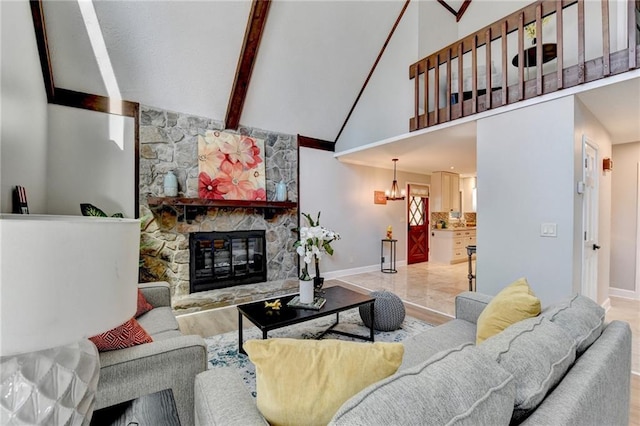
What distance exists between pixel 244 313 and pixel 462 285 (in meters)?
3.97

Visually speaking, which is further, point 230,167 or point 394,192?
point 394,192

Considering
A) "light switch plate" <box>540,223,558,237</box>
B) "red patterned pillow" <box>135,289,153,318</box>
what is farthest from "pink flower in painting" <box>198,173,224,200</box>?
"light switch plate" <box>540,223,558,237</box>

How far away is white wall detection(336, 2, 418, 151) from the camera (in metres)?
4.30

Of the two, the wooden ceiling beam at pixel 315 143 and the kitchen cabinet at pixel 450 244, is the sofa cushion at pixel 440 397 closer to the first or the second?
the wooden ceiling beam at pixel 315 143

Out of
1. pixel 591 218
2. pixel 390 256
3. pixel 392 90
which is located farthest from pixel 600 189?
pixel 390 256

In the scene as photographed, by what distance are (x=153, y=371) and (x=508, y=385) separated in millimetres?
1402

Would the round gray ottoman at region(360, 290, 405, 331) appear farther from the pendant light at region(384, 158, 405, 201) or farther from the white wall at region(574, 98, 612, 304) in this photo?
the pendant light at region(384, 158, 405, 201)

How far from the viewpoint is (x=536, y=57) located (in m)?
2.89

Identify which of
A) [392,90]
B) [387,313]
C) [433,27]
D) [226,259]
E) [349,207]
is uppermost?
[433,27]

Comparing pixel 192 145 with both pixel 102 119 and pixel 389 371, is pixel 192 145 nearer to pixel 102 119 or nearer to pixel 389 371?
pixel 102 119

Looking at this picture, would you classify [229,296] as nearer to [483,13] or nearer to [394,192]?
[394,192]

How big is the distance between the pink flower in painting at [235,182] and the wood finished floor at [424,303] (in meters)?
1.65

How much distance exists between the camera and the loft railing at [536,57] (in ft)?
8.14

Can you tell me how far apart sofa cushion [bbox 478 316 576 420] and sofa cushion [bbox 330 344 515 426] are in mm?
94
